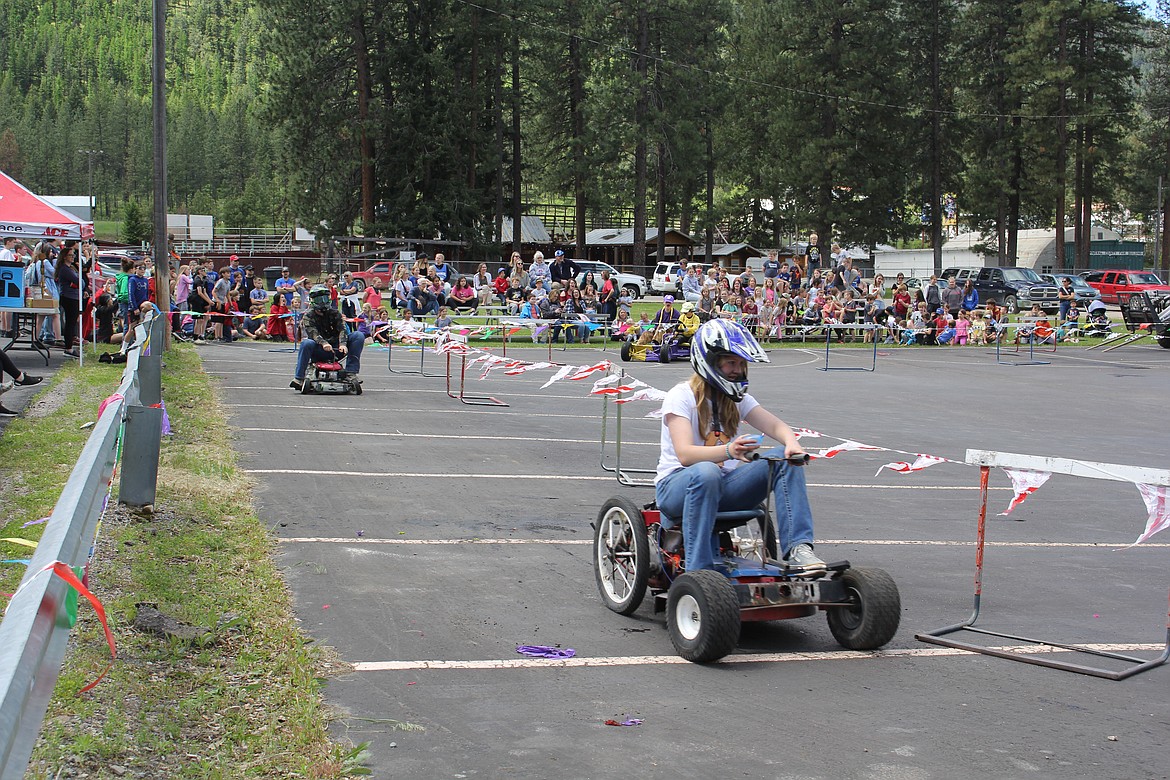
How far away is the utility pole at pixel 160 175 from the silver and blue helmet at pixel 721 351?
1749 cm

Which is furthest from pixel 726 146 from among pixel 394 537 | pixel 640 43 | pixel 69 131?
pixel 69 131

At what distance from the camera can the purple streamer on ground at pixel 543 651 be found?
584cm

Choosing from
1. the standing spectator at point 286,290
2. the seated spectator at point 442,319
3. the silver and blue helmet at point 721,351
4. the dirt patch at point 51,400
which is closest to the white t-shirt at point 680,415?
the silver and blue helmet at point 721,351

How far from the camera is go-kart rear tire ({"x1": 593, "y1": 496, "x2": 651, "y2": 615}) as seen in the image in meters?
6.51

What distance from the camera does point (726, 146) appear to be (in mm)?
74062

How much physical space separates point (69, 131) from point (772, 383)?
634 ft

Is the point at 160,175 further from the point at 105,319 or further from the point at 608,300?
the point at 608,300

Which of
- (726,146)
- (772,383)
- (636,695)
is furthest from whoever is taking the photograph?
(726,146)

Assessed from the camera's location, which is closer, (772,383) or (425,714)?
(425,714)

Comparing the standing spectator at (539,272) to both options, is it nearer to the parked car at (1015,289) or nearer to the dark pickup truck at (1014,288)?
the dark pickup truck at (1014,288)

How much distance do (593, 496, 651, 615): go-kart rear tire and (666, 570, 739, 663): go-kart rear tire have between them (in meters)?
0.57

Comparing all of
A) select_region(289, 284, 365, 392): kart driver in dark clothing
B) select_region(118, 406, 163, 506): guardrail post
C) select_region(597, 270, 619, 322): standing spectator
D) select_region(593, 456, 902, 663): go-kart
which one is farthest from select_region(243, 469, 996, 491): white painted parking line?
select_region(597, 270, 619, 322): standing spectator

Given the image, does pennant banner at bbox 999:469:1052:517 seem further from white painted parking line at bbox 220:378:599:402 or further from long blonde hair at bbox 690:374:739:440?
white painted parking line at bbox 220:378:599:402

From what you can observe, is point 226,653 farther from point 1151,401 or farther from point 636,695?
point 1151,401
